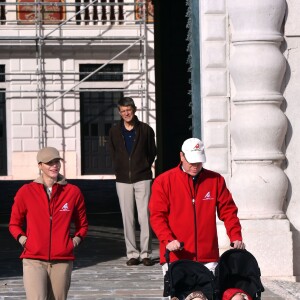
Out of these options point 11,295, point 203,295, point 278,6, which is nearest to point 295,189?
point 278,6

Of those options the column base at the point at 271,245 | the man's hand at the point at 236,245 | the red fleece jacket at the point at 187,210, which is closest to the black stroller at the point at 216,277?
the man's hand at the point at 236,245

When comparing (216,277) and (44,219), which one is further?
(44,219)

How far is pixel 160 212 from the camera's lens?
351 inches

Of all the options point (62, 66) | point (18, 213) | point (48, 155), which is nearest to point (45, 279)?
point (18, 213)

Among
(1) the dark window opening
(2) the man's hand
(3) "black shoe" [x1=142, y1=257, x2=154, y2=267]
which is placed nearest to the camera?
(2) the man's hand

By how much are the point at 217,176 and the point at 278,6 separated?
15.0 feet

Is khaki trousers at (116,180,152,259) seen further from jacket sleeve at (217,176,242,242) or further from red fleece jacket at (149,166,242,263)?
red fleece jacket at (149,166,242,263)

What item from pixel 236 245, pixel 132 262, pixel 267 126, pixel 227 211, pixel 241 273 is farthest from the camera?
pixel 132 262

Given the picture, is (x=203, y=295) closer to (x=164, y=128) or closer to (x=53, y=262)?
(x=53, y=262)

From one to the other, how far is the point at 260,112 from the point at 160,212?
4.54 m

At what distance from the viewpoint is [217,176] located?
9.05 meters

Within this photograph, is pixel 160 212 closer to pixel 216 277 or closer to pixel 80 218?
pixel 80 218

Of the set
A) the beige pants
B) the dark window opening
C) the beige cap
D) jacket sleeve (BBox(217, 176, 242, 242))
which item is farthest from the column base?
the dark window opening

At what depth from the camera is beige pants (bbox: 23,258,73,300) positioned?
8914mm
